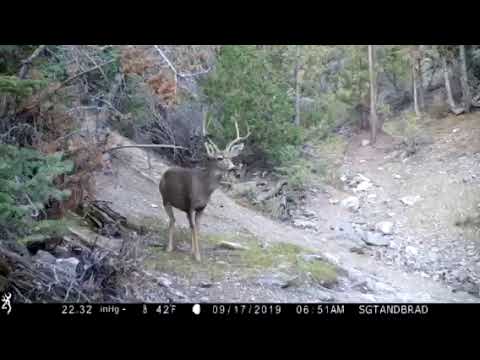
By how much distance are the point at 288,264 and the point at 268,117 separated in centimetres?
119

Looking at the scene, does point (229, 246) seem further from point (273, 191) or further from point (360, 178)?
point (360, 178)

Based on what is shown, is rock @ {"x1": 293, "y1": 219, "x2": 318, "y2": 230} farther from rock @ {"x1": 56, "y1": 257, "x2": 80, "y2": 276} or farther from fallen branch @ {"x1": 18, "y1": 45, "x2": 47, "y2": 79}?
fallen branch @ {"x1": 18, "y1": 45, "x2": 47, "y2": 79}

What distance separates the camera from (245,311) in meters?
3.33

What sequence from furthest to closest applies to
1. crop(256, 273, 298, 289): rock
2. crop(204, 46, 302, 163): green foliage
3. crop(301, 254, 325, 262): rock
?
crop(204, 46, 302, 163): green foliage
crop(301, 254, 325, 262): rock
crop(256, 273, 298, 289): rock

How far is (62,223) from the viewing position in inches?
135

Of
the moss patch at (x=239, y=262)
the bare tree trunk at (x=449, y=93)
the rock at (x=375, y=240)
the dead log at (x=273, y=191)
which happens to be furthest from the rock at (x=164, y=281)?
the bare tree trunk at (x=449, y=93)

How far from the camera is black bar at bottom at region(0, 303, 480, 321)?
3.25 metres

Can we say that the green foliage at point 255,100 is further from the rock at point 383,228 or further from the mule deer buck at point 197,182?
the rock at point 383,228

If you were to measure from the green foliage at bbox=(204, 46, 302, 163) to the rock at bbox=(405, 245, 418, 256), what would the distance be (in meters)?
1.08

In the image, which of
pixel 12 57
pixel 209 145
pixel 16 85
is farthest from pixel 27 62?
pixel 209 145

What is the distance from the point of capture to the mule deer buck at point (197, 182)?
412cm

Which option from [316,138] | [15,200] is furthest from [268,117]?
[15,200]

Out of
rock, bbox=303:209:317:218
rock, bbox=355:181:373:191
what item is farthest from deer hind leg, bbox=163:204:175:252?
rock, bbox=355:181:373:191
